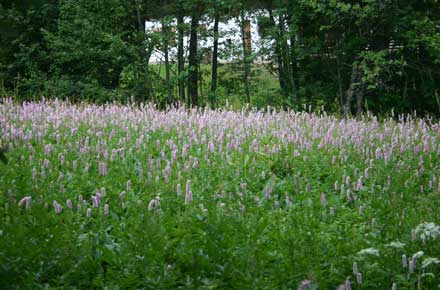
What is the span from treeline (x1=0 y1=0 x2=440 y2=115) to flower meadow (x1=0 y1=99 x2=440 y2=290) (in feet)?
22.8

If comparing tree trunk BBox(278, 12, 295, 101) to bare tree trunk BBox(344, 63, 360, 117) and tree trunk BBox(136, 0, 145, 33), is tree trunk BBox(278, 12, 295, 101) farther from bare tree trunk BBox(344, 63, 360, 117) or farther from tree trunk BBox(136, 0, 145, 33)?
tree trunk BBox(136, 0, 145, 33)

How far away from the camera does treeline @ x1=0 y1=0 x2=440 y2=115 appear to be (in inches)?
576

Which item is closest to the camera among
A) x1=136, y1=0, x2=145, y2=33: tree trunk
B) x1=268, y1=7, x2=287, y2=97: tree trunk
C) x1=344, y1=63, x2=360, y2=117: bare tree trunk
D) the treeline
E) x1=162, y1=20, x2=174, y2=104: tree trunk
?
x1=344, y1=63, x2=360, y2=117: bare tree trunk

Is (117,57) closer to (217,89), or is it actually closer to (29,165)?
(217,89)

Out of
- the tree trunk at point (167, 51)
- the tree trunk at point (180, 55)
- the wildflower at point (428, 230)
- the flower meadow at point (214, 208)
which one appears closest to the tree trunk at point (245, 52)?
the tree trunk at point (180, 55)

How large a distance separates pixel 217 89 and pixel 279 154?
9904mm

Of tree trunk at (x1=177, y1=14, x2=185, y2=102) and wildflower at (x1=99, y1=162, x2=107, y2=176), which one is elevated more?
A: tree trunk at (x1=177, y1=14, x2=185, y2=102)

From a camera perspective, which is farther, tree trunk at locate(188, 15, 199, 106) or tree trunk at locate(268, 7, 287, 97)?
tree trunk at locate(188, 15, 199, 106)

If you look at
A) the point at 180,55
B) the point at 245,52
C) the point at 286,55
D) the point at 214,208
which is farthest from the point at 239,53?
the point at 214,208

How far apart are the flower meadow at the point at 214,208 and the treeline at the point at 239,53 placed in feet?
22.8

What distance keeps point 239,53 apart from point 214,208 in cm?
1241

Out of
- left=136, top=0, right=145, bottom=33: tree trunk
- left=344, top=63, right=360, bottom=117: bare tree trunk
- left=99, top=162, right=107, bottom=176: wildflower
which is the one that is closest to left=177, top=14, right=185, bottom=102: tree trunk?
left=136, top=0, right=145, bottom=33: tree trunk

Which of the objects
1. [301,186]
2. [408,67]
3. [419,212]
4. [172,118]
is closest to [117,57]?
[172,118]

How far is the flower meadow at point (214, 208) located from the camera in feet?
11.4
